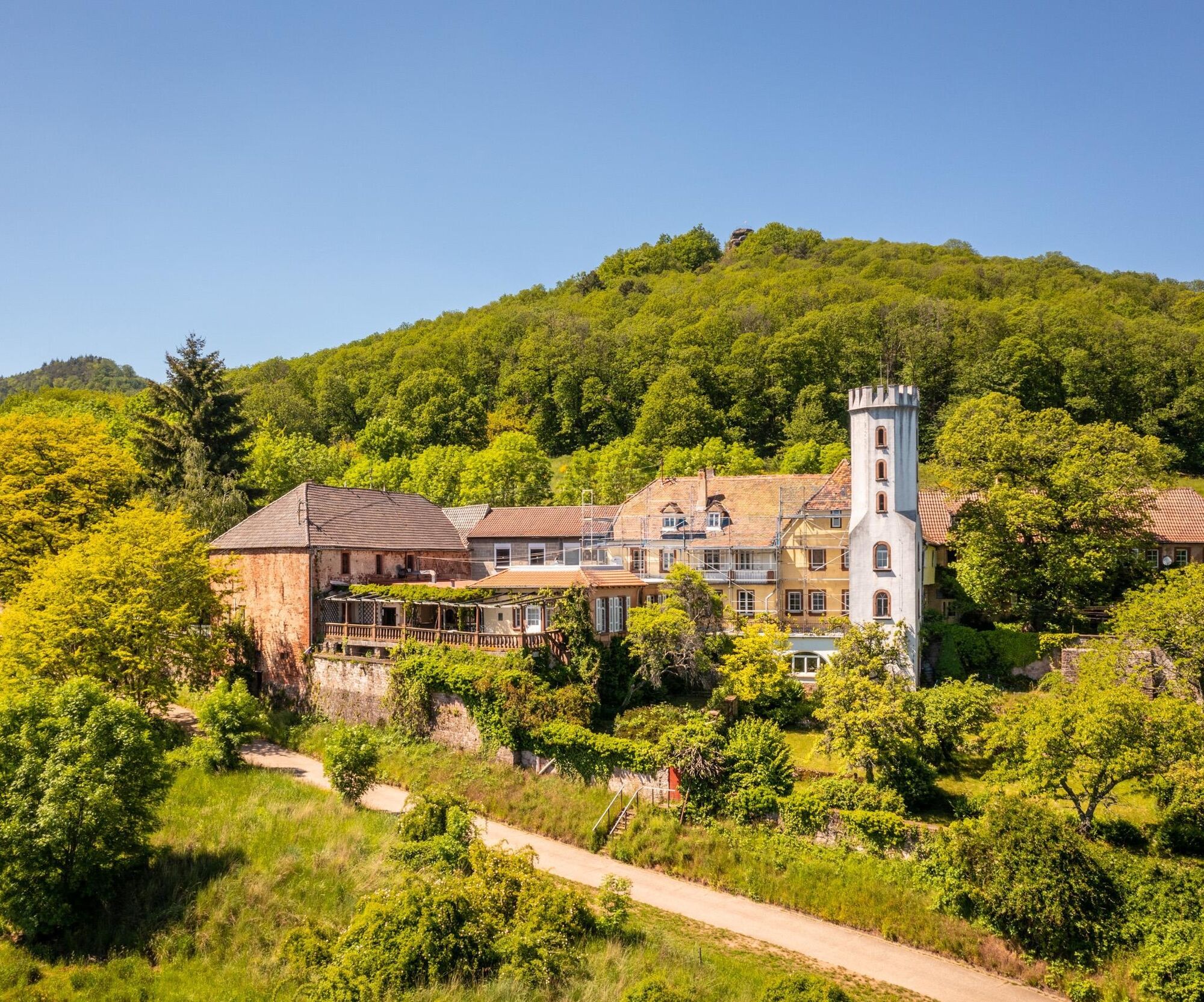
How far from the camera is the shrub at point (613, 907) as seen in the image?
768 inches

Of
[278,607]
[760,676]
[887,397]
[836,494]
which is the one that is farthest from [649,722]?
[887,397]

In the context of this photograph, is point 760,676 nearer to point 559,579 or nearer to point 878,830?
point 878,830

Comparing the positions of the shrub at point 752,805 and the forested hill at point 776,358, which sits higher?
the forested hill at point 776,358

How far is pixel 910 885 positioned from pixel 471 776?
13281 mm

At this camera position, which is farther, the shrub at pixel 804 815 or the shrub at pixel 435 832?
the shrub at pixel 804 815

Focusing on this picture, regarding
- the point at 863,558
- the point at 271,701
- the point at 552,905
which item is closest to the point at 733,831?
the point at 552,905

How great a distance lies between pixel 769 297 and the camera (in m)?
93.8

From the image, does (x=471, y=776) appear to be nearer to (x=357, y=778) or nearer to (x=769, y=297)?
(x=357, y=778)

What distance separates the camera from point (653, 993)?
15633 millimetres

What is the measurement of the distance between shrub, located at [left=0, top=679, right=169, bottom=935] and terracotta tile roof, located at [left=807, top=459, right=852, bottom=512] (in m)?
26.2

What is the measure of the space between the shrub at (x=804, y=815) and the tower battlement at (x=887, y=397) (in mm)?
16618

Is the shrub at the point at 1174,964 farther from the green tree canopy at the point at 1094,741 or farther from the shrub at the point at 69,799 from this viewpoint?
the shrub at the point at 69,799

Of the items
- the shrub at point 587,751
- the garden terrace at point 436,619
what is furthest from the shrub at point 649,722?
the garden terrace at point 436,619

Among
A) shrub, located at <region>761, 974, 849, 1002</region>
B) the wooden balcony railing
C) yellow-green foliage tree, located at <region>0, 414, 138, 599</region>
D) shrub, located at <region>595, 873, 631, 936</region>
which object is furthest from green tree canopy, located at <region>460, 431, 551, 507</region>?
shrub, located at <region>761, 974, 849, 1002</region>
